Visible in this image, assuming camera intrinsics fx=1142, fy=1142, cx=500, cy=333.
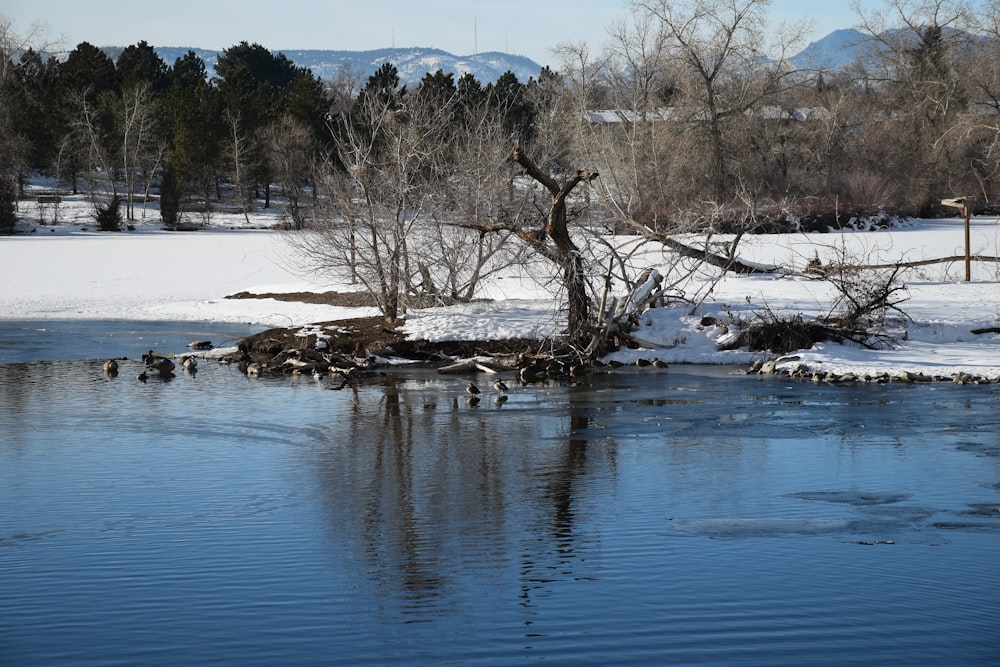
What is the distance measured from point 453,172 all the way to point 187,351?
815 centimetres

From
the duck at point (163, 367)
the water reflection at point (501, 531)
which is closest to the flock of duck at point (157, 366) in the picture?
the duck at point (163, 367)

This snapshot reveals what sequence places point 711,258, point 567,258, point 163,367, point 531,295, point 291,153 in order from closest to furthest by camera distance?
1. point 163,367
2. point 567,258
3. point 711,258
4. point 531,295
5. point 291,153

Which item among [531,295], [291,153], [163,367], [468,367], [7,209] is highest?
[291,153]

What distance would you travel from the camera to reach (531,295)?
1152 inches

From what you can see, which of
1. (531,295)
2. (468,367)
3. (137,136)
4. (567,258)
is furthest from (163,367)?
(137,136)

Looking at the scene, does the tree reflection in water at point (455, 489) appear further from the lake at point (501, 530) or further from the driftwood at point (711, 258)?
the driftwood at point (711, 258)

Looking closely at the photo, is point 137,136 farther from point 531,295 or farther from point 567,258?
point 567,258

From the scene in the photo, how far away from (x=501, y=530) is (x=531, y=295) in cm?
1906

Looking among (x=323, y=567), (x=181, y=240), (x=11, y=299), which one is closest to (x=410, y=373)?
(x=323, y=567)

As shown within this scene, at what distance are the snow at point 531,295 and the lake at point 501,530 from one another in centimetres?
484

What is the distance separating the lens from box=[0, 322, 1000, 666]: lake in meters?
7.73

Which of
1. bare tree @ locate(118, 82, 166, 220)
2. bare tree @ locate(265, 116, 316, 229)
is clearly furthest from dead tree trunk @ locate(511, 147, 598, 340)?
bare tree @ locate(118, 82, 166, 220)

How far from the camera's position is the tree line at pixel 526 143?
25.7 m

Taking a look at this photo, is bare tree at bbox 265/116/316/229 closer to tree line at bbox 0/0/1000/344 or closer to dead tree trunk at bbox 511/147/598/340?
tree line at bbox 0/0/1000/344
